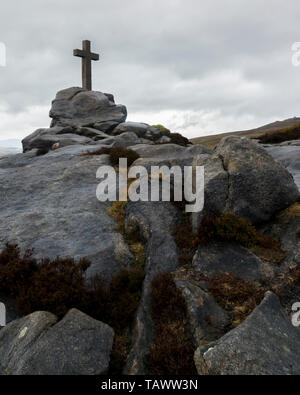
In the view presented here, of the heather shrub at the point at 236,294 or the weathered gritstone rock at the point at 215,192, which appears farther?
the weathered gritstone rock at the point at 215,192

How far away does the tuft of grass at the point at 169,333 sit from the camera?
5.95 m

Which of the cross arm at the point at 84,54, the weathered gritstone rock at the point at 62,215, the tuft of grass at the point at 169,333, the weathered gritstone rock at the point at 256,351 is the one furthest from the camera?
the cross arm at the point at 84,54

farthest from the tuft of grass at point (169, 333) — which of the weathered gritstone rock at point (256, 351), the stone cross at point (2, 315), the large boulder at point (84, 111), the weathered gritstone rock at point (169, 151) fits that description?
the large boulder at point (84, 111)

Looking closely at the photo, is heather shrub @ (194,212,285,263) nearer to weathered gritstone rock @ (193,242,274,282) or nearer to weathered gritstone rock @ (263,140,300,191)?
weathered gritstone rock @ (193,242,274,282)

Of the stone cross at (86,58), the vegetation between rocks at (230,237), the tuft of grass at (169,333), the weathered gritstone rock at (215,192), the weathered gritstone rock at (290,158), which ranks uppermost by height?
the stone cross at (86,58)

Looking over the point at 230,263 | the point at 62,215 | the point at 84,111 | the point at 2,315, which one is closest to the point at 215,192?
the point at 230,263

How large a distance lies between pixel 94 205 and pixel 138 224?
2.50m

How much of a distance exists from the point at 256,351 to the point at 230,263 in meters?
3.20

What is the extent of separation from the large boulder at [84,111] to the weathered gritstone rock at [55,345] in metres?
30.7

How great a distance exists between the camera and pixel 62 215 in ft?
36.2

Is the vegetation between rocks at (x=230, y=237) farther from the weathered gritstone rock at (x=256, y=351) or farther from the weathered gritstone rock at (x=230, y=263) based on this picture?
the weathered gritstone rock at (x=256, y=351)

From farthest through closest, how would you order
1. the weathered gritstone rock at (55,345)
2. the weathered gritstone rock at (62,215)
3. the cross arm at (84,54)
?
the cross arm at (84,54)
the weathered gritstone rock at (62,215)
the weathered gritstone rock at (55,345)

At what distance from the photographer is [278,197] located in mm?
9875
